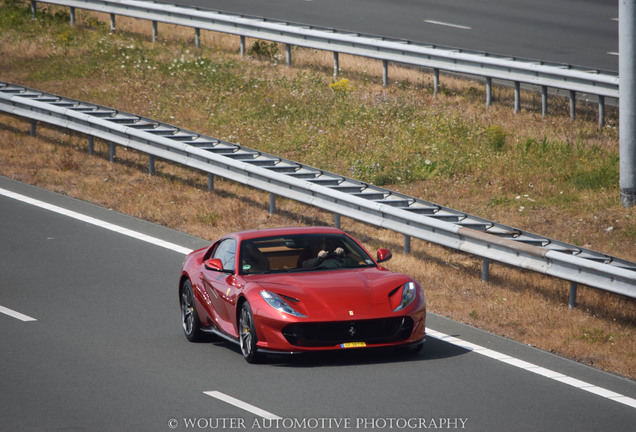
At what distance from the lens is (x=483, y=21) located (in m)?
32.2

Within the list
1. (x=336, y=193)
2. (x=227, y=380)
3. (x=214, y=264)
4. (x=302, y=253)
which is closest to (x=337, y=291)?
(x=302, y=253)

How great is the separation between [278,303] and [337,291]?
1.85 feet

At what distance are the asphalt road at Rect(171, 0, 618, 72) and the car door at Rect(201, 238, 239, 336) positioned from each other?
15.8 meters

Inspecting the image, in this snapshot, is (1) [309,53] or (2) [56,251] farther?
(1) [309,53]

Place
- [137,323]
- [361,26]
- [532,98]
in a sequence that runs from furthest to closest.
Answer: [361,26]
[532,98]
[137,323]

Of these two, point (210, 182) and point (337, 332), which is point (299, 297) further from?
point (210, 182)

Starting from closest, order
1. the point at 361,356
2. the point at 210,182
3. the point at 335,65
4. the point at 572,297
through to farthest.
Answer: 1. the point at 361,356
2. the point at 572,297
3. the point at 210,182
4. the point at 335,65

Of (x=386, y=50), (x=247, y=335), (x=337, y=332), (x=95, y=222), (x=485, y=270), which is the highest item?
(x=337, y=332)

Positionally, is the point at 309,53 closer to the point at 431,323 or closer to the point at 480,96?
A: the point at 480,96

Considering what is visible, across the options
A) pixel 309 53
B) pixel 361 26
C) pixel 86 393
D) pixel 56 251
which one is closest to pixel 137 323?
pixel 86 393

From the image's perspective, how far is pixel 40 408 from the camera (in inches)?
352

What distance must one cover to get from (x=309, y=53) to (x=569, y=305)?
1538 cm

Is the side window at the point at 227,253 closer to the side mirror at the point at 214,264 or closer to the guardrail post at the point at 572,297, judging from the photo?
the side mirror at the point at 214,264

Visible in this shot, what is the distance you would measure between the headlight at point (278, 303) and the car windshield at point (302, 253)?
2.68ft
